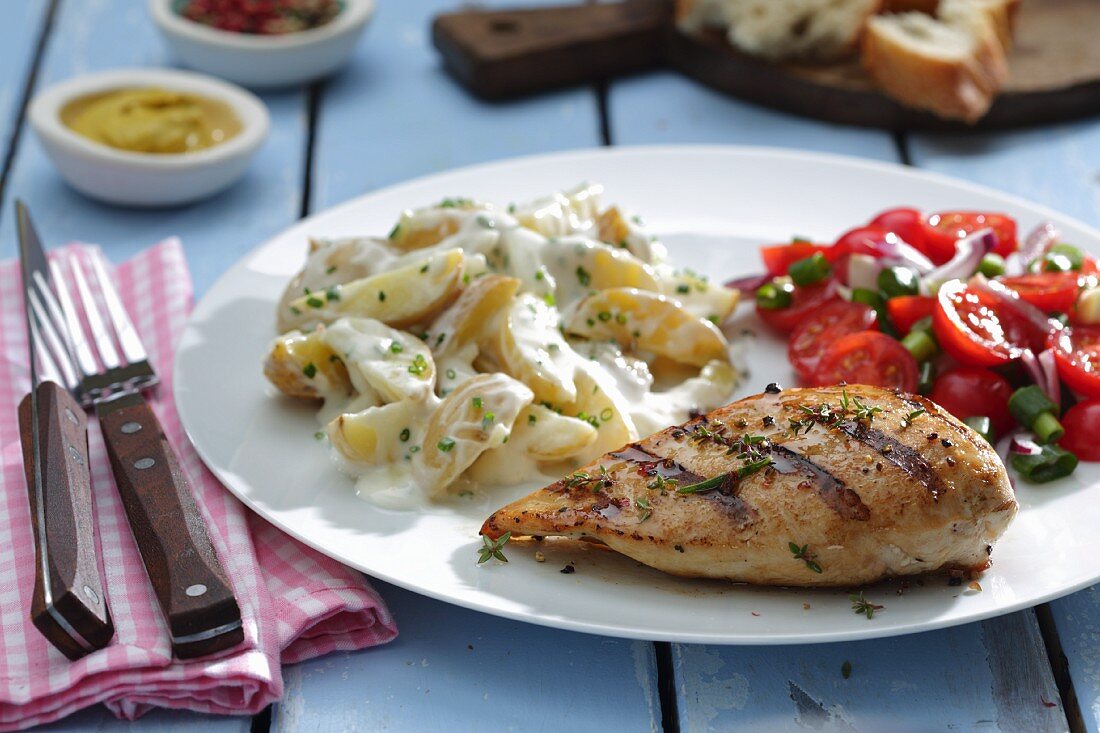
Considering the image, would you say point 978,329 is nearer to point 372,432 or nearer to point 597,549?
point 597,549

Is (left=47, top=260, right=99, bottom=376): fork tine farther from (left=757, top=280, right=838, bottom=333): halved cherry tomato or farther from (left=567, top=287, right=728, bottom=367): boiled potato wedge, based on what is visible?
(left=757, top=280, right=838, bottom=333): halved cherry tomato

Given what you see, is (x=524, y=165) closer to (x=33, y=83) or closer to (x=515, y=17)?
(x=515, y=17)

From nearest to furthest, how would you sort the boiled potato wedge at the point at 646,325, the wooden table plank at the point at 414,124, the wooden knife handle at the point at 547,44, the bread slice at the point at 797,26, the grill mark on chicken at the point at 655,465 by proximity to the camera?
the grill mark on chicken at the point at 655,465 < the boiled potato wedge at the point at 646,325 < the wooden table plank at the point at 414,124 < the bread slice at the point at 797,26 < the wooden knife handle at the point at 547,44

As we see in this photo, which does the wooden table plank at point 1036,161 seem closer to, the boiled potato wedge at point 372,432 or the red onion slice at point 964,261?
the red onion slice at point 964,261

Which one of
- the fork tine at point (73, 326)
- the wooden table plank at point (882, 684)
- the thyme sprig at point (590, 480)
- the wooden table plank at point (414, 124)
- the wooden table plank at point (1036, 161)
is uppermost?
the thyme sprig at point (590, 480)

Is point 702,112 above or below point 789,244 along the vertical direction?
below

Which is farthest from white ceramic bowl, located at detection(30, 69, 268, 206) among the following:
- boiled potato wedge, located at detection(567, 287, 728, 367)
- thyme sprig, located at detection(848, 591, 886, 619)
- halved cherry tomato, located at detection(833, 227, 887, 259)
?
thyme sprig, located at detection(848, 591, 886, 619)

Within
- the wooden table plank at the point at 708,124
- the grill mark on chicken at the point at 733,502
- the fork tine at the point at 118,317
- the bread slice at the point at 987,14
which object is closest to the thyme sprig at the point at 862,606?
the grill mark on chicken at the point at 733,502

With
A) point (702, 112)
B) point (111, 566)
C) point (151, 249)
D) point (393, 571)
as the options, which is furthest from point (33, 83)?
point (393, 571)
